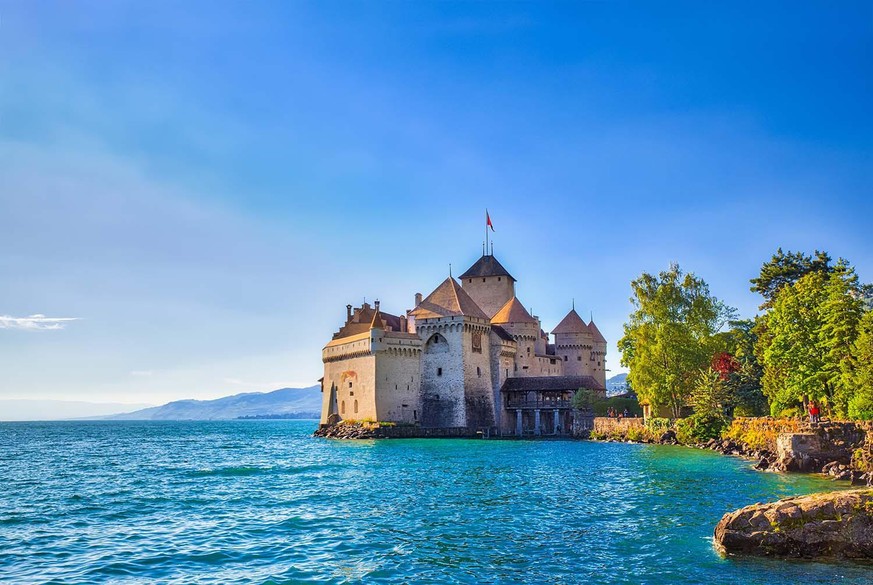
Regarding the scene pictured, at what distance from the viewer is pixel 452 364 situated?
6091cm

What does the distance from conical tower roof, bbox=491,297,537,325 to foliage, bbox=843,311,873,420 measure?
39182 millimetres

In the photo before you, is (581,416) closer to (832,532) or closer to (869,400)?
(869,400)

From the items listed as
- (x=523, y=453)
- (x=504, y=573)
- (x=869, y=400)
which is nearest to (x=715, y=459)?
(x=869, y=400)

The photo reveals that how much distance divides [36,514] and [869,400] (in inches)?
1131

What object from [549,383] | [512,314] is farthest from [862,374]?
[512,314]

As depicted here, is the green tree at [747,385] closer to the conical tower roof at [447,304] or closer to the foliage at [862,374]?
the foliage at [862,374]

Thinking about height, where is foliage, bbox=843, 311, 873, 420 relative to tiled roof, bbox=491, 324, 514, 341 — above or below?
below

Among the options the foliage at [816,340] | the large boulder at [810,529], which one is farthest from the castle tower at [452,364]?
the large boulder at [810,529]

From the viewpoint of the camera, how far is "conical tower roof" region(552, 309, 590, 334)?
73.4 m

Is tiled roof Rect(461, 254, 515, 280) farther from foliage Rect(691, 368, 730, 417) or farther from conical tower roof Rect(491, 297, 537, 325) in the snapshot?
foliage Rect(691, 368, 730, 417)

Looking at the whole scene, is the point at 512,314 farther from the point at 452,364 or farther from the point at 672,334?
the point at 672,334

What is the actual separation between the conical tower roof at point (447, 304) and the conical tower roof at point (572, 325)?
13791 millimetres

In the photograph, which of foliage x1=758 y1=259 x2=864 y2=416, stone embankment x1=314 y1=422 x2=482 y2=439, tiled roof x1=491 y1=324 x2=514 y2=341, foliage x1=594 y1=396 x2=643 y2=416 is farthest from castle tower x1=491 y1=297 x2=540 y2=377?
foliage x1=758 y1=259 x2=864 y2=416

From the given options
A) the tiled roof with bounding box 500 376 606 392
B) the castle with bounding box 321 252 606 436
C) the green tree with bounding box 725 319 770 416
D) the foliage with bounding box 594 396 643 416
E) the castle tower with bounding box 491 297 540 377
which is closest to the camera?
the green tree with bounding box 725 319 770 416
